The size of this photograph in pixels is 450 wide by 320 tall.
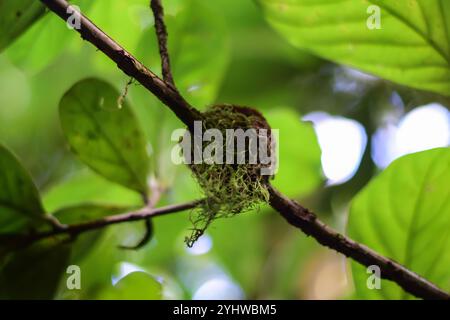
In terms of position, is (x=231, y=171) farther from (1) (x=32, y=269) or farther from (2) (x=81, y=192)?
(2) (x=81, y=192)

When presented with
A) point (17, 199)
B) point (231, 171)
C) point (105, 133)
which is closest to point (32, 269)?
point (17, 199)

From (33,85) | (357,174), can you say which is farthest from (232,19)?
(33,85)

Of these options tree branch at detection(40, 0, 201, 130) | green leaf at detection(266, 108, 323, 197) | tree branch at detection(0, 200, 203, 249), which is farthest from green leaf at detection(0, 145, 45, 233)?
green leaf at detection(266, 108, 323, 197)

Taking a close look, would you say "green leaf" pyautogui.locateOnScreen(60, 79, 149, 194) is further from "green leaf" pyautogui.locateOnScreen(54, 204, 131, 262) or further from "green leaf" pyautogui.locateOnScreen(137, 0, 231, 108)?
"green leaf" pyautogui.locateOnScreen(137, 0, 231, 108)

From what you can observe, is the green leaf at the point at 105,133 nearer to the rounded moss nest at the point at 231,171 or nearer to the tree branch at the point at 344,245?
the rounded moss nest at the point at 231,171

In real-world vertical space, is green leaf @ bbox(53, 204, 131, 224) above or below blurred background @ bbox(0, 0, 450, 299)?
below

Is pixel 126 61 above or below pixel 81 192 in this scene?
below

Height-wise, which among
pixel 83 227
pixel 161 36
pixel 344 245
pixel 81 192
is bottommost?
pixel 344 245
